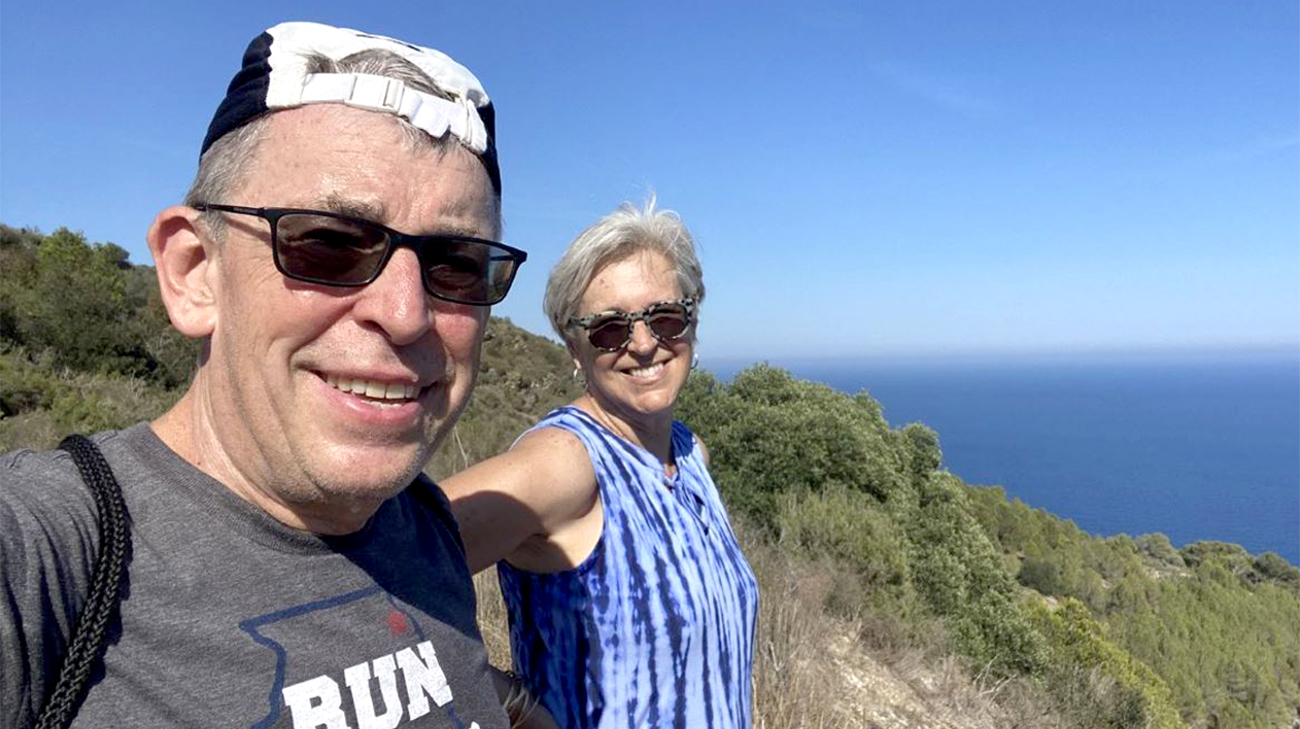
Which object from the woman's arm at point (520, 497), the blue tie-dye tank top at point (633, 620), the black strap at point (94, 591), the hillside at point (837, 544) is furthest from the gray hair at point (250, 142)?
the hillside at point (837, 544)

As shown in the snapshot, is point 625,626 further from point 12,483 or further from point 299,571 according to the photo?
point 12,483

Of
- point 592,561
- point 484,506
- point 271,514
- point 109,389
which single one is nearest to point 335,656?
point 271,514

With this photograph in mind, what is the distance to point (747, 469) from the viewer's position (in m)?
10.2

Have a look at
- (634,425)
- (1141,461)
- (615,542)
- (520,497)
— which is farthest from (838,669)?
(1141,461)

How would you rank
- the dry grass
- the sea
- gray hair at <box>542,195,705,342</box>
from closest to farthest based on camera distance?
gray hair at <box>542,195,705,342</box>, the dry grass, the sea

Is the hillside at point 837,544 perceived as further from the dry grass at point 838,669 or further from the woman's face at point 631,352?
the woman's face at point 631,352

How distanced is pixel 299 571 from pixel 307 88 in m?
0.61

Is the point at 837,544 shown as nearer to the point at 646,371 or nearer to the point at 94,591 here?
the point at 646,371

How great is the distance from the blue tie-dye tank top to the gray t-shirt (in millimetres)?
464

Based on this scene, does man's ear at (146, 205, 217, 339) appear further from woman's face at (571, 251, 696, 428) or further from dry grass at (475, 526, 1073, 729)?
dry grass at (475, 526, 1073, 729)

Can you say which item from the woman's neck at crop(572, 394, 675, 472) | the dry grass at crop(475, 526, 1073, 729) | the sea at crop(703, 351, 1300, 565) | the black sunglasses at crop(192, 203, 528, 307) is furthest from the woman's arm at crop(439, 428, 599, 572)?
the sea at crop(703, 351, 1300, 565)

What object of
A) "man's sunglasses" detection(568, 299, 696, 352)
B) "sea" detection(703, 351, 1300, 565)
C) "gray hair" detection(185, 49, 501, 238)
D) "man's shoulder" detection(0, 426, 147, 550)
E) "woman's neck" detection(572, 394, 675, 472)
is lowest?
"sea" detection(703, 351, 1300, 565)

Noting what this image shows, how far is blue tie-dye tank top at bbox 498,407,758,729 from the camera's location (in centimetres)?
148

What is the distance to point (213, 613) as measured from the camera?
77 cm
